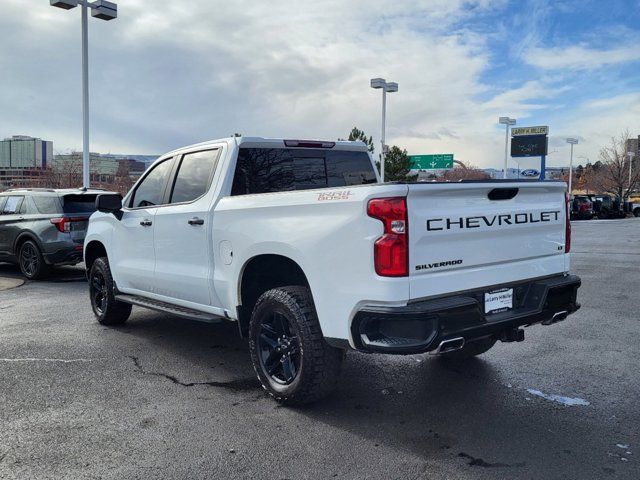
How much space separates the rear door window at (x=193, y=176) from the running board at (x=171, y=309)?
1.01 meters

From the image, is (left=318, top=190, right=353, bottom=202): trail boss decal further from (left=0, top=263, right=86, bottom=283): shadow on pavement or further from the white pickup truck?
(left=0, top=263, right=86, bottom=283): shadow on pavement

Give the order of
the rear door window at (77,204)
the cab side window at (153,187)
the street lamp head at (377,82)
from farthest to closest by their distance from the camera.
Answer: the street lamp head at (377,82) → the rear door window at (77,204) → the cab side window at (153,187)

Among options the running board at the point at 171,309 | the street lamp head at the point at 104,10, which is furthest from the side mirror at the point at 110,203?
the street lamp head at the point at 104,10

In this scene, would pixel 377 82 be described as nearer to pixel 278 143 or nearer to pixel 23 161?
pixel 23 161

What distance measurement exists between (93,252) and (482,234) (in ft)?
17.0

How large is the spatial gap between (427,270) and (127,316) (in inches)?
177

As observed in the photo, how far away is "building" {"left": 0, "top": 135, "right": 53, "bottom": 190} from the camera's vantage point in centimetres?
2978

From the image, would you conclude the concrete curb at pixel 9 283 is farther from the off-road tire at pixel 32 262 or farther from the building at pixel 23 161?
the building at pixel 23 161

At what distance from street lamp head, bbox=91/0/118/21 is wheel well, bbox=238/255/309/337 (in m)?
14.0

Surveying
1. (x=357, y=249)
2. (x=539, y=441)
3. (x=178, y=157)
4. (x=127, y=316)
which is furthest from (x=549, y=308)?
(x=127, y=316)

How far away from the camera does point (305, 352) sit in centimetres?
391

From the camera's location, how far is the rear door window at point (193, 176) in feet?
16.8

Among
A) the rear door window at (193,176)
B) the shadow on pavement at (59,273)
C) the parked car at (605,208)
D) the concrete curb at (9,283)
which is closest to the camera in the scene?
the rear door window at (193,176)

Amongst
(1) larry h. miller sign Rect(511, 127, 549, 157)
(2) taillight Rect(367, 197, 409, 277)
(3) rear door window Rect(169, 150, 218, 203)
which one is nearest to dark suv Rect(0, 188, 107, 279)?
(3) rear door window Rect(169, 150, 218, 203)
